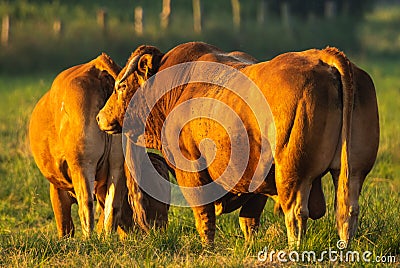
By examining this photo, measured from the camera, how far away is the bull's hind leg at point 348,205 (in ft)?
18.2

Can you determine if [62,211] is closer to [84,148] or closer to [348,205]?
[84,148]

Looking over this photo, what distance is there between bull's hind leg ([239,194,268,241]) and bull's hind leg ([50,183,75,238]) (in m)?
1.71

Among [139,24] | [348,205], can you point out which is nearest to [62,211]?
[348,205]

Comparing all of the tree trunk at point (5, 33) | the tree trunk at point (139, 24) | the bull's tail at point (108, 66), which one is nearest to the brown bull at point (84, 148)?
the bull's tail at point (108, 66)

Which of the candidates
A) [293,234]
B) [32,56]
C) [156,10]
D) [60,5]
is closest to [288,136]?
[293,234]

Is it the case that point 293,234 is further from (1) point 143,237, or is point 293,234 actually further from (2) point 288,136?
(1) point 143,237

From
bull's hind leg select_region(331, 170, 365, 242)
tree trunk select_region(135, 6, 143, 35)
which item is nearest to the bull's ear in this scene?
bull's hind leg select_region(331, 170, 365, 242)

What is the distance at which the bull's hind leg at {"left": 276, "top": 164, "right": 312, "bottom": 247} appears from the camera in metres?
5.56

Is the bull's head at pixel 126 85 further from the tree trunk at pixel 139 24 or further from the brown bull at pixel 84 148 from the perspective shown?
the tree trunk at pixel 139 24

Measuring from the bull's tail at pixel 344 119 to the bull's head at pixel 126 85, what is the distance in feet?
5.65

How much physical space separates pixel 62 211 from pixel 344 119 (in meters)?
3.32

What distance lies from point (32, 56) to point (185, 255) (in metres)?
16.7

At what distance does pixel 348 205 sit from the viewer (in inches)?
219

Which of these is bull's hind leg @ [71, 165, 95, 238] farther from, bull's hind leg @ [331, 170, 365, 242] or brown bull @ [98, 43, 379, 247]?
bull's hind leg @ [331, 170, 365, 242]
